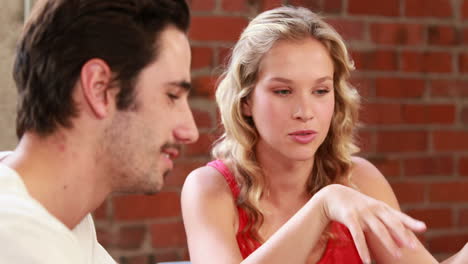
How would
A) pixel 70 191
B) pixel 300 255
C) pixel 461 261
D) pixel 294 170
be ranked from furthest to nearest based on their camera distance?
pixel 294 170 → pixel 461 261 → pixel 300 255 → pixel 70 191

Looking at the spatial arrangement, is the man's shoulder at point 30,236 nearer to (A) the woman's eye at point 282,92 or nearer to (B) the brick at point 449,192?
(A) the woman's eye at point 282,92

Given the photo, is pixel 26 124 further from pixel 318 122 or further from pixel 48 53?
pixel 318 122

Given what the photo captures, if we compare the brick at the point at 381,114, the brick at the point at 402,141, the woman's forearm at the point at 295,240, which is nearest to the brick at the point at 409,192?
the brick at the point at 402,141

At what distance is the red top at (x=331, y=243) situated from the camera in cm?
166

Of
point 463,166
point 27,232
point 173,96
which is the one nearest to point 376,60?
point 463,166

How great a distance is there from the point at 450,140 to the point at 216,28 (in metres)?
0.97

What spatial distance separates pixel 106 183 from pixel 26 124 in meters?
0.15

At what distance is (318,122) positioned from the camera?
1.57m

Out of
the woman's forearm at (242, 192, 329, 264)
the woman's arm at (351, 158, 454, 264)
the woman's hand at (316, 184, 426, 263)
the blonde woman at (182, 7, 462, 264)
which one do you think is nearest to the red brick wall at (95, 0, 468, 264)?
the blonde woman at (182, 7, 462, 264)

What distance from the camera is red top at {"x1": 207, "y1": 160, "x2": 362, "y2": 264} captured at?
1.66 m

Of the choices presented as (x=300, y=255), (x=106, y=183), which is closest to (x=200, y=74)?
(x=300, y=255)

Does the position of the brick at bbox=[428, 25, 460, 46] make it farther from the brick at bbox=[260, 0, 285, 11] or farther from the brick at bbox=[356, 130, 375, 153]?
the brick at bbox=[260, 0, 285, 11]

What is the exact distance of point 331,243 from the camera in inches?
66.6

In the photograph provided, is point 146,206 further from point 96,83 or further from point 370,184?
point 96,83
